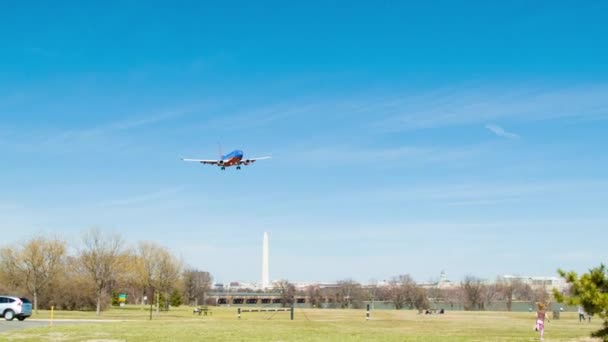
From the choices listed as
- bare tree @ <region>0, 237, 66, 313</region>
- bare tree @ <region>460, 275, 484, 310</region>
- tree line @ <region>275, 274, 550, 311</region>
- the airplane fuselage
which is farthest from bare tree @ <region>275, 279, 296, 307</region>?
the airplane fuselage

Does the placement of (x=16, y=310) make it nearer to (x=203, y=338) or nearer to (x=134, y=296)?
(x=203, y=338)

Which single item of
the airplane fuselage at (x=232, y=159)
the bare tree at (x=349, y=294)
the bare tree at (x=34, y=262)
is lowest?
the bare tree at (x=349, y=294)

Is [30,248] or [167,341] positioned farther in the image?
[30,248]

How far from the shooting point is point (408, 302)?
124 meters

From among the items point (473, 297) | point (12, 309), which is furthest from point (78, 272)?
point (473, 297)

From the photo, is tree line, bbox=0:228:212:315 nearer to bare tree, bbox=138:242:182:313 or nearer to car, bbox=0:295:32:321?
bare tree, bbox=138:242:182:313

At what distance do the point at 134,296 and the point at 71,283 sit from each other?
3745 centimetres

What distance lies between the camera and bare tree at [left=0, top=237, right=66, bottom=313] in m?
79.4

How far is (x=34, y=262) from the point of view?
259 feet

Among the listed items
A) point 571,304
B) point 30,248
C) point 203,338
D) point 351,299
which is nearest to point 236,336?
point 203,338

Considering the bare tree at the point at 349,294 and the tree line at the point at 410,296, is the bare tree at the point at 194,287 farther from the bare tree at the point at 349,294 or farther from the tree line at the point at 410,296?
the bare tree at the point at 349,294

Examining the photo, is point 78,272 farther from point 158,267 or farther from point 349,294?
point 349,294

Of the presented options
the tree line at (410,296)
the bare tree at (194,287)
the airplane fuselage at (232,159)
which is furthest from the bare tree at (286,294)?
the airplane fuselage at (232,159)

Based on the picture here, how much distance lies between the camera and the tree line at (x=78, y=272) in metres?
79.5
